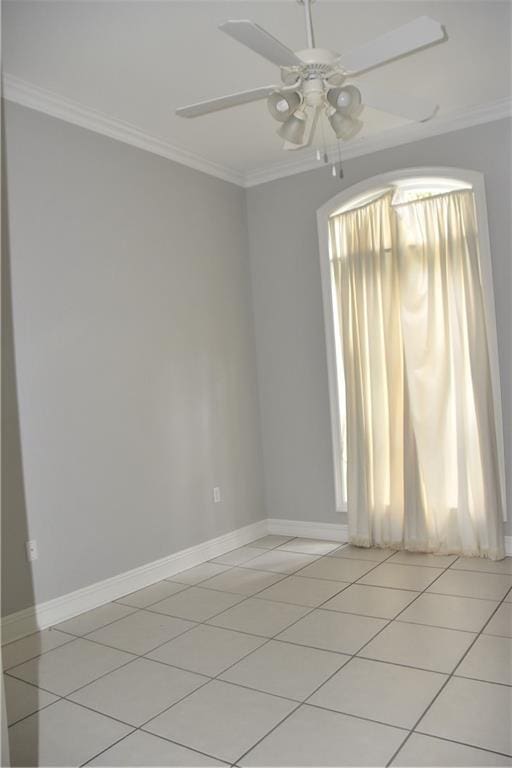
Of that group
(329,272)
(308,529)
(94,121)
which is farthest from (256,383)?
(94,121)

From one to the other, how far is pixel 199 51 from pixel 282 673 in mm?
3037

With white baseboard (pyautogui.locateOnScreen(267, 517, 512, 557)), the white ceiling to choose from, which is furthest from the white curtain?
the white ceiling

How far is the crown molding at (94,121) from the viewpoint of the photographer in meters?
3.44

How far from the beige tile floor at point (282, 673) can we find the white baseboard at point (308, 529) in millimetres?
728

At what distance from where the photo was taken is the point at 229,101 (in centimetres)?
250

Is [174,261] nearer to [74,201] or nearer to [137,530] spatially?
[74,201]

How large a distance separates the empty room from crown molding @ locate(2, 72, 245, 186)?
2cm

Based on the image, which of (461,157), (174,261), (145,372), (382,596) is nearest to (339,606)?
(382,596)

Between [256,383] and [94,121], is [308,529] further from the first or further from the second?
[94,121]

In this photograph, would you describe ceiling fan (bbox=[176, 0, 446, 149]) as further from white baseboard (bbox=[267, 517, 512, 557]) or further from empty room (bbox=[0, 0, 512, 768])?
white baseboard (bbox=[267, 517, 512, 557])

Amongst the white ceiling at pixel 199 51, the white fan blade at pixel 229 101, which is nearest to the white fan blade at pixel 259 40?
the white fan blade at pixel 229 101

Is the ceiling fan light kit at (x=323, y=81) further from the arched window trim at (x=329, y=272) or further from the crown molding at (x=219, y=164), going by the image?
the arched window trim at (x=329, y=272)

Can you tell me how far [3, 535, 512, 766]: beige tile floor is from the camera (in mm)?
2229

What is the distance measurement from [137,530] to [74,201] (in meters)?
2.10
